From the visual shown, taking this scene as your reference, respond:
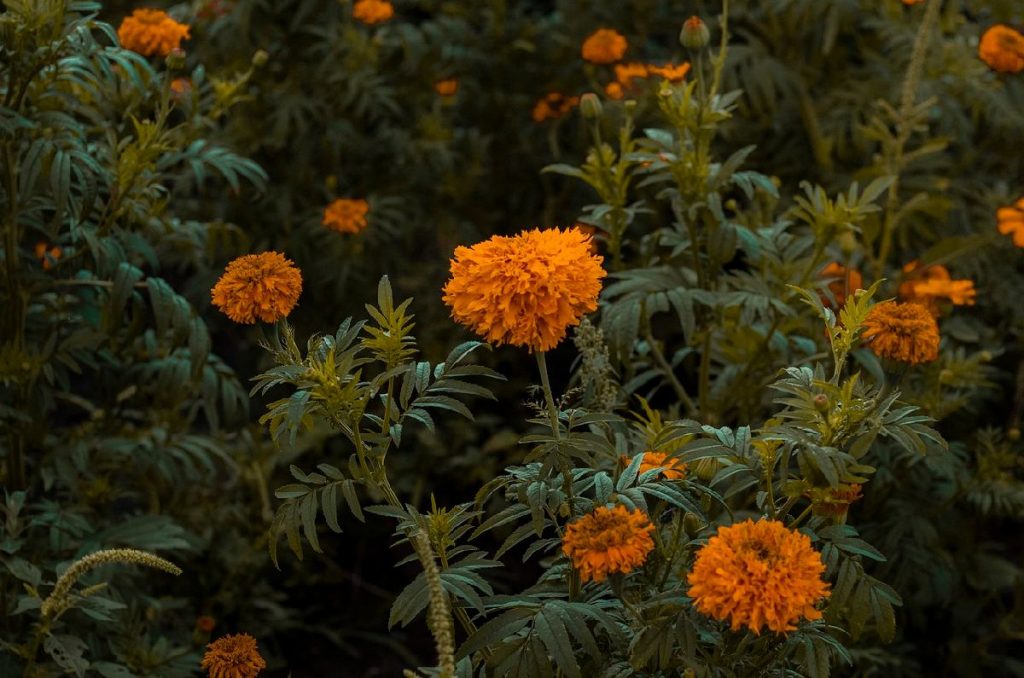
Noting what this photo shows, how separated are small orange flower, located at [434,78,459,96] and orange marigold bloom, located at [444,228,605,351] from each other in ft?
6.64

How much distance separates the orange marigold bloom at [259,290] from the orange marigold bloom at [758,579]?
0.65 meters

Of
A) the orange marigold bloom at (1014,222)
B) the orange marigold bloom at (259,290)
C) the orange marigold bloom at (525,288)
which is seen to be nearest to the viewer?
the orange marigold bloom at (525,288)

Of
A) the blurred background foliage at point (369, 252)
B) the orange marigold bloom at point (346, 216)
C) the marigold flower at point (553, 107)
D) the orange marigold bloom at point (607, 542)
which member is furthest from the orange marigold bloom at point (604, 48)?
the orange marigold bloom at point (607, 542)

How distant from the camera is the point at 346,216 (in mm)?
3057

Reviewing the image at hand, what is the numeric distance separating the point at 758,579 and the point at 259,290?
74 cm

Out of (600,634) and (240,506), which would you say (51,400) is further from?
(600,634)

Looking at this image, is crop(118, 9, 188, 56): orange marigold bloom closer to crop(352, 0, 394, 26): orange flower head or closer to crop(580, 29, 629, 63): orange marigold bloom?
crop(352, 0, 394, 26): orange flower head

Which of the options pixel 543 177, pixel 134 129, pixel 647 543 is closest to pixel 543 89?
pixel 543 177

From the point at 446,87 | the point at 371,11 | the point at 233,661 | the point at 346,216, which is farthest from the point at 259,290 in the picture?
the point at 446,87

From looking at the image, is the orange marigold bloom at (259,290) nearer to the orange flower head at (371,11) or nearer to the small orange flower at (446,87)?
the orange flower head at (371,11)

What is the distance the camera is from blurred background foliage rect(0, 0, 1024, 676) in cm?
223

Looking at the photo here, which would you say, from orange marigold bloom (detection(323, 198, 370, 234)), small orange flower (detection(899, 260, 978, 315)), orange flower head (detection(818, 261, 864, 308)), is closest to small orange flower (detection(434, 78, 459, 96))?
orange marigold bloom (detection(323, 198, 370, 234))

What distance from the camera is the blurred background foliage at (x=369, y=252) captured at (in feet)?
7.30

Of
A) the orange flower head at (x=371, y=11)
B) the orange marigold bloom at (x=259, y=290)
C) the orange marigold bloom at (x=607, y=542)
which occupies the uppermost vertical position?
the orange marigold bloom at (x=259, y=290)
